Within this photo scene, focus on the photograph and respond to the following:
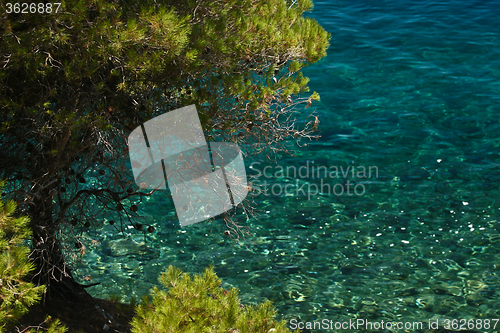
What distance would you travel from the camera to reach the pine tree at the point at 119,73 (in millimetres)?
3471

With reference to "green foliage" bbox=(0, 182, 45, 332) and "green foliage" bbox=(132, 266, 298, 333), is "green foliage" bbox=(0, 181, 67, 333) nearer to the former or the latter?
"green foliage" bbox=(0, 182, 45, 332)

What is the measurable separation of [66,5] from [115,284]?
15.2 feet

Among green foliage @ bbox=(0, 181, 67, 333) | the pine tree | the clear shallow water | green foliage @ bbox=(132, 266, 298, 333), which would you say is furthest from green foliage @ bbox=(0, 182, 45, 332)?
the clear shallow water

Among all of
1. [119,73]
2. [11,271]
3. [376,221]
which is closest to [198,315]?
[11,271]

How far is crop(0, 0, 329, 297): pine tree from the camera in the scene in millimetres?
3471

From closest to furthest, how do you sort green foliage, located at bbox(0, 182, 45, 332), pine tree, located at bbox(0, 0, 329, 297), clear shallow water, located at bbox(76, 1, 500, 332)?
green foliage, located at bbox(0, 182, 45, 332)
pine tree, located at bbox(0, 0, 329, 297)
clear shallow water, located at bbox(76, 1, 500, 332)

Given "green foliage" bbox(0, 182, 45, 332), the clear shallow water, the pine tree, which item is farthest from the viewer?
the clear shallow water

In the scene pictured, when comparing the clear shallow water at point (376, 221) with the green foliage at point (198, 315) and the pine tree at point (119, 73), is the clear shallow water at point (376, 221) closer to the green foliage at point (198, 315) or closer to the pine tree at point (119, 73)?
the pine tree at point (119, 73)

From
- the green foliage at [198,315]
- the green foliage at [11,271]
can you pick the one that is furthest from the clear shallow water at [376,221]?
the green foliage at [11,271]

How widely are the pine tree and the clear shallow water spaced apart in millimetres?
2170

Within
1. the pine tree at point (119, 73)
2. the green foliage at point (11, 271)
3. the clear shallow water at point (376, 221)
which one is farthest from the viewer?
the clear shallow water at point (376, 221)

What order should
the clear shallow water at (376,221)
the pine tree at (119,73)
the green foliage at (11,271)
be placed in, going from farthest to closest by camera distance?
the clear shallow water at (376,221)
the pine tree at (119,73)
the green foliage at (11,271)

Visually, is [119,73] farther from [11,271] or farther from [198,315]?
[198,315]

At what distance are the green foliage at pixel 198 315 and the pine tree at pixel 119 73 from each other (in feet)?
4.90
